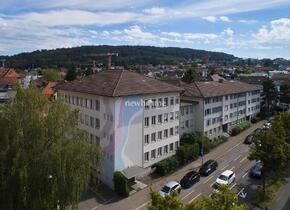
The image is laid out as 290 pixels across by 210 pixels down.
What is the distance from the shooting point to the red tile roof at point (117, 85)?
151 feet

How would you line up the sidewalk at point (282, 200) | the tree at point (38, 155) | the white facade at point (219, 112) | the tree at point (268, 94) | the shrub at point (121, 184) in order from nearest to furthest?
the tree at point (38, 155)
the sidewalk at point (282, 200)
the shrub at point (121, 184)
the white facade at point (219, 112)
the tree at point (268, 94)

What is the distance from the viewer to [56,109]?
93.0 feet

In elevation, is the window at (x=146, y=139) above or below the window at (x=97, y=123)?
below

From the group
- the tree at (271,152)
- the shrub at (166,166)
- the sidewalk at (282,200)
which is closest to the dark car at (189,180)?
the shrub at (166,166)

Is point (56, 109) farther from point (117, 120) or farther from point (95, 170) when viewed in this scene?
point (117, 120)

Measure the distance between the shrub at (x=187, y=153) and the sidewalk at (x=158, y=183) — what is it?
85cm

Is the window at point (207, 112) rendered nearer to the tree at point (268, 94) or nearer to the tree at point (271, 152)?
the tree at point (271, 152)

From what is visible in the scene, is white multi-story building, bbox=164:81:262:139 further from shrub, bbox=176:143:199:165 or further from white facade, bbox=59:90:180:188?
white facade, bbox=59:90:180:188

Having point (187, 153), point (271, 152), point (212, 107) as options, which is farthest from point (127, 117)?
point (212, 107)

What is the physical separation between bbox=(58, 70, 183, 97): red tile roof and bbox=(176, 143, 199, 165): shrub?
872 cm

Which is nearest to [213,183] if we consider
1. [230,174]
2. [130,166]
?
[230,174]

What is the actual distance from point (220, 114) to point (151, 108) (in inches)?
1044

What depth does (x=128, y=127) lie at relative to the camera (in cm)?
4622

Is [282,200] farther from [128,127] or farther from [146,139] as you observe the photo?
[128,127]
